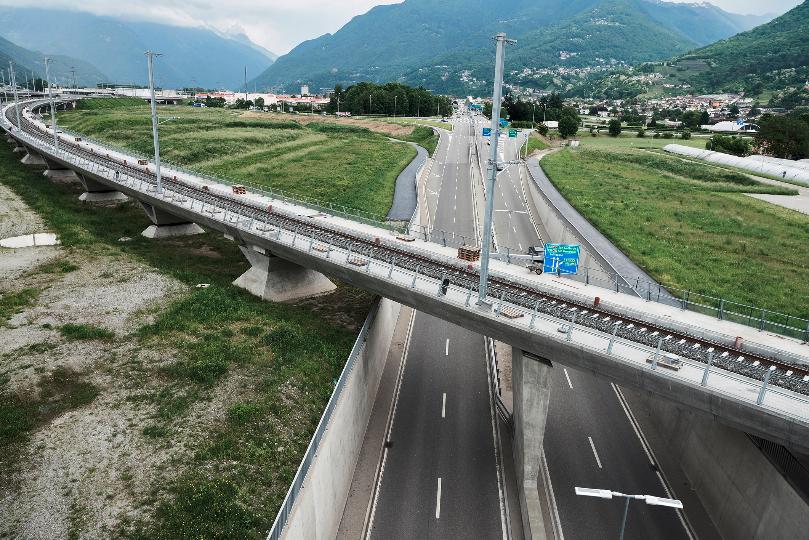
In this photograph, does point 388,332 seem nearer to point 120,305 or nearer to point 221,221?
point 221,221

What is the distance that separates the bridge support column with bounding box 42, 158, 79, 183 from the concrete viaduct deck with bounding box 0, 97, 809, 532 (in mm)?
51002

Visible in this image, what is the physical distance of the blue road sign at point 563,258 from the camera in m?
30.8

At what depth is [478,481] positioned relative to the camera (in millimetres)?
28328

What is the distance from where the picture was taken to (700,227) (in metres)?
60.6

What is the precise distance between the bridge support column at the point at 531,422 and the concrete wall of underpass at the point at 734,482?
5.01m

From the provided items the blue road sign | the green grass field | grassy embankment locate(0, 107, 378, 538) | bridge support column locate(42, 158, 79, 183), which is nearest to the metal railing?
grassy embankment locate(0, 107, 378, 538)

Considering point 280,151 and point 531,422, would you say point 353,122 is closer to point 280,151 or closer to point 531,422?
point 280,151

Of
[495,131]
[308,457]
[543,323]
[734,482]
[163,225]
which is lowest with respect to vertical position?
[734,482]

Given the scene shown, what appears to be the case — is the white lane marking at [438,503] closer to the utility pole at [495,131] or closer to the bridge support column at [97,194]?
the utility pole at [495,131]

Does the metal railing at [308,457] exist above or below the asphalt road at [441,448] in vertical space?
above

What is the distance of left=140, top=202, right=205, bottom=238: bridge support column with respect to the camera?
56156 millimetres

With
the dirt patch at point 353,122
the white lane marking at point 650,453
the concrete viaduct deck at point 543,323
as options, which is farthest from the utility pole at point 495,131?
the dirt patch at point 353,122

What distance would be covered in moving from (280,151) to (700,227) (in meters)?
81.2

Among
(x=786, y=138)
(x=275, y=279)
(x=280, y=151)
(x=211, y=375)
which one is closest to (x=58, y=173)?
(x=280, y=151)
